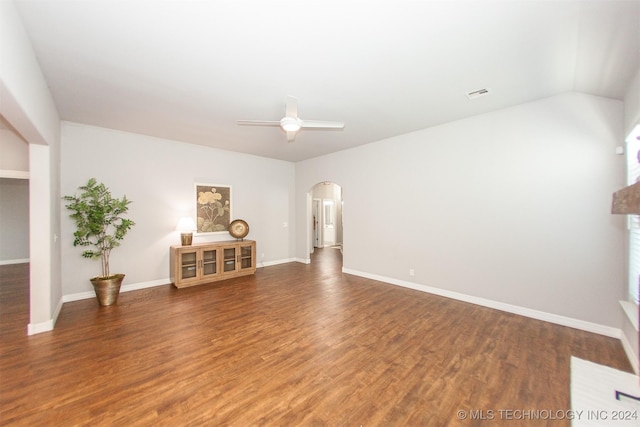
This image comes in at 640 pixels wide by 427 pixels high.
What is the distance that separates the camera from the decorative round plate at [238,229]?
559 centimetres

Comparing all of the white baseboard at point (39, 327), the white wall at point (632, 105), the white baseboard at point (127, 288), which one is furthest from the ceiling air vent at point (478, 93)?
the white baseboard at point (127, 288)

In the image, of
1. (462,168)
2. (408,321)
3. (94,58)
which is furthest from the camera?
(462,168)

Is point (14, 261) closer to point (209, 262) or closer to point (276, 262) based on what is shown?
point (209, 262)

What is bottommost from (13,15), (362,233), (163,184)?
(362,233)

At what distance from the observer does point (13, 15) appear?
1720 millimetres

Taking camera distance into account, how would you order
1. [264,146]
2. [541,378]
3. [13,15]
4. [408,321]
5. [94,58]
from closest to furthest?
[13,15] < [541,378] < [94,58] < [408,321] < [264,146]

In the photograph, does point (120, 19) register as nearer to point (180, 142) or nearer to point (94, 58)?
point (94, 58)

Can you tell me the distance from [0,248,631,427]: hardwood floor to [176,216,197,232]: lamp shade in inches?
55.9

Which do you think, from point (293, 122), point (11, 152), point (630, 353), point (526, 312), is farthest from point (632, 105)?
point (11, 152)

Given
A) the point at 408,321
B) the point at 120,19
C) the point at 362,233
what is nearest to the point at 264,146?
the point at 362,233

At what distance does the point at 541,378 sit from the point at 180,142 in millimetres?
6408

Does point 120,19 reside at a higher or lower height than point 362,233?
higher

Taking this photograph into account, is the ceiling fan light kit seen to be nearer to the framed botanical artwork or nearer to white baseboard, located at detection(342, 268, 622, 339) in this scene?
the framed botanical artwork

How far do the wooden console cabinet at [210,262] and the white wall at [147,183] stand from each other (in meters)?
0.50
